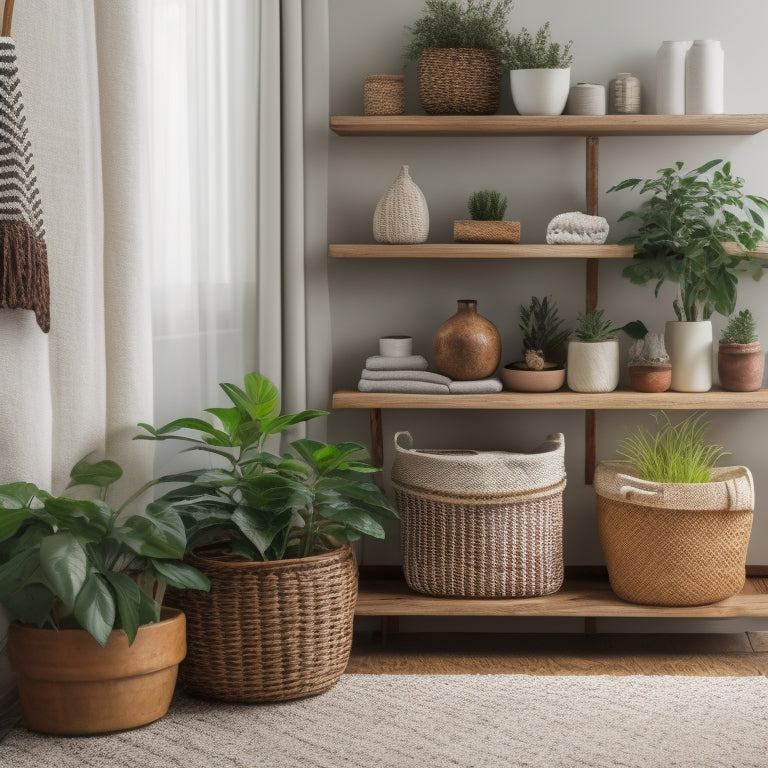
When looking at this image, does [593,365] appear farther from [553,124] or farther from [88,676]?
[88,676]

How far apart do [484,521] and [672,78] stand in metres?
1.27

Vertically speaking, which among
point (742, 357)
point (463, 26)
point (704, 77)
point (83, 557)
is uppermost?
point (463, 26)

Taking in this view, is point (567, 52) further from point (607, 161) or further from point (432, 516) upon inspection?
A: point (432, 516)

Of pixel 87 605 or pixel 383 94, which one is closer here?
pixel 87 605

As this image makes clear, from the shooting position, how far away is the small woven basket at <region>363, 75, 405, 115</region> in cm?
268

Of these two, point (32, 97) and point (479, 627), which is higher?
point (32, 97)


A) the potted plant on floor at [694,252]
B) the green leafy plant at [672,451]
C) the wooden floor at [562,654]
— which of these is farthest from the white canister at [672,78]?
the wooden floor at [562,654]

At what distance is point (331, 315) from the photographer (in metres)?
2.90

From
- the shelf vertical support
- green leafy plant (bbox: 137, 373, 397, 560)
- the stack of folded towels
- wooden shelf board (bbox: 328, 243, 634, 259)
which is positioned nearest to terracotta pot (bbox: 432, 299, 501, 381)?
the stack of folded towels

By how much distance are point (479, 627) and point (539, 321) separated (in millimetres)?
888

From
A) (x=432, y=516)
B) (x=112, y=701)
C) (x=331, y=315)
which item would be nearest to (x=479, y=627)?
(x=432, y=516)

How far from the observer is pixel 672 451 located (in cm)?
272

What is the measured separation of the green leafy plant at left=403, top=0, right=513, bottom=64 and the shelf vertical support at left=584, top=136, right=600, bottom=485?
1.19 ft

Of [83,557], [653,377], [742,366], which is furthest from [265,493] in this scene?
[742,366]
